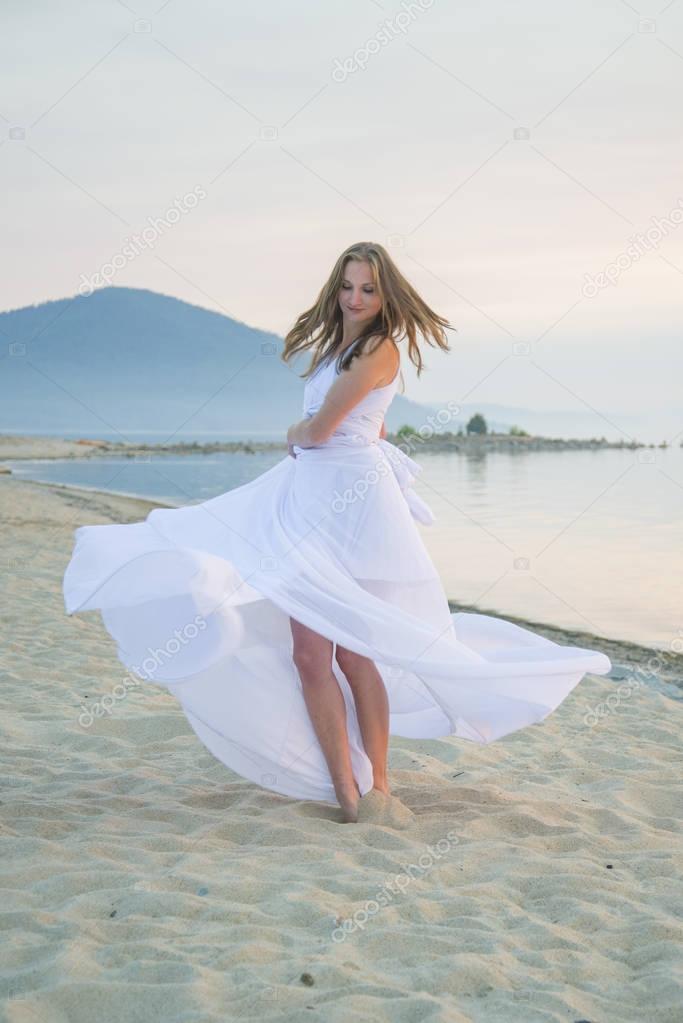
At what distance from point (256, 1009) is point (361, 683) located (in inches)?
65.2


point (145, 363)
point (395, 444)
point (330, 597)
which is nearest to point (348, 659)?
point (330, 597)

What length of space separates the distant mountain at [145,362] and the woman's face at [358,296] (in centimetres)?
12903

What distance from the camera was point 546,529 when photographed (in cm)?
1474

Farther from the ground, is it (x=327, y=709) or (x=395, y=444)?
(x=327, y=709)

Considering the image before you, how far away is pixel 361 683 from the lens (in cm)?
411

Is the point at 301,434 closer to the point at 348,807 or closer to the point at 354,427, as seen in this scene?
the point at 354,427

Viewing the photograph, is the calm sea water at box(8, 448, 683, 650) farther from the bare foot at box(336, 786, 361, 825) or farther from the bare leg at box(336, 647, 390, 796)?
the bare foot at box(336, 786, 361, 825)

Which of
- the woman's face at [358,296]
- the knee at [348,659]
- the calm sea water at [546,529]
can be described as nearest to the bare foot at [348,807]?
the knee at [348,659]

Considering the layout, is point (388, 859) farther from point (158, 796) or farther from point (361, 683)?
point (158, 796)

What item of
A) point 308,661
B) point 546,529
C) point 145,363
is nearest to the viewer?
point 308,661

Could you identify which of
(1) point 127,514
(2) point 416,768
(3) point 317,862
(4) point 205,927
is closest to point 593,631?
(2) point 416,768

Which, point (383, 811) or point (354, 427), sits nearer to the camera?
point (383, 811)

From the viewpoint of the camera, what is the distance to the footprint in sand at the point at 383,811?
3.98 m

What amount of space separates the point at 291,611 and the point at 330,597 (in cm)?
14
